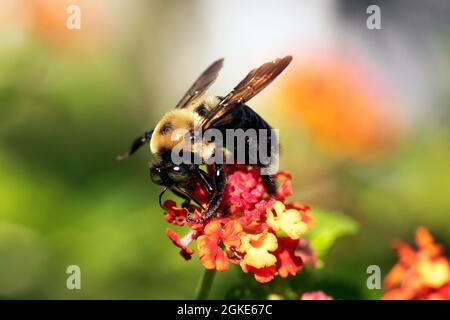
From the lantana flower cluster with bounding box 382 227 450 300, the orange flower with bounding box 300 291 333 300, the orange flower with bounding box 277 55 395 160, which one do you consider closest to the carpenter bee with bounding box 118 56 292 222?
the orange flower with bounding box 300 291 333 300

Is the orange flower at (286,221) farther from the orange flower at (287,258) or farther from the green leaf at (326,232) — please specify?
the green leaf at (326,232)

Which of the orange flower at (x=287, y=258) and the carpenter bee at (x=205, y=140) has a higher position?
the carpenter bee at (x=205, y=140)

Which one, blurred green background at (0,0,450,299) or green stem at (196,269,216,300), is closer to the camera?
green stem at (196,269,216,300)

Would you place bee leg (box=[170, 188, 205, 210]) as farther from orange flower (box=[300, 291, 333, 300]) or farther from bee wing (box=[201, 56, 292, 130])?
orange flower (box=[300, 291, 333, 300])

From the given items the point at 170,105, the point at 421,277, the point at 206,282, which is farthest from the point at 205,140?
the point at 170,105

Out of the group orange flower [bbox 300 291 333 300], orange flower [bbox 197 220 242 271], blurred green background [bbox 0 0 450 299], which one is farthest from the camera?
blurred green background [bbox 0 0 450 299]

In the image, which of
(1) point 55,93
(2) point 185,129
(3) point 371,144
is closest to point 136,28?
(1) point 55,93

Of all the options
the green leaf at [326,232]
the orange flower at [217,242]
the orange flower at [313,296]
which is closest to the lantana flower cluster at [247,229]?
the orange flower at [217,242]

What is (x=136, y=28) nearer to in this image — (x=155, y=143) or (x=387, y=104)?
(x=387, y=104)

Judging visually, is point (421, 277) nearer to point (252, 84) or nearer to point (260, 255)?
point (260, 255)
